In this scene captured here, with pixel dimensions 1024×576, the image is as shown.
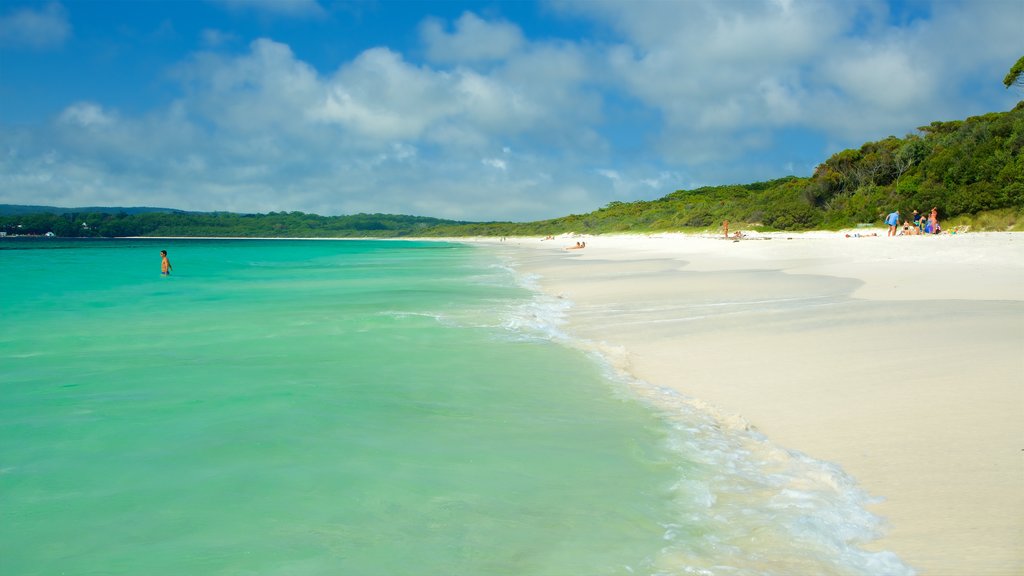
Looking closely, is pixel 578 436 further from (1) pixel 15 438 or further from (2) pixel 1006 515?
(1) pixel 15 438

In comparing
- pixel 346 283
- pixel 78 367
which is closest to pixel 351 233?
pixel 346 283

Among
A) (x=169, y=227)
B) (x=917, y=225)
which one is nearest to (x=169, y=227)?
(x=169, y=227)

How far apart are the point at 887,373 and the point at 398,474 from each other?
438cm

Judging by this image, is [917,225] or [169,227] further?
[169,227]

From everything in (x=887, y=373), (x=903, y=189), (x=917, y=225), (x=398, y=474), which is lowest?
(x=398, y=474)

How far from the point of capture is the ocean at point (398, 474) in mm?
2982

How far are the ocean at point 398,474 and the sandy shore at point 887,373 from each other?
11.6 inches

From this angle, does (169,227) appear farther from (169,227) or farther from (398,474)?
(398,474)

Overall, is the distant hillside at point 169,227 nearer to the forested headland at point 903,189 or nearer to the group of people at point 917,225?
the forested headland at point 903,189

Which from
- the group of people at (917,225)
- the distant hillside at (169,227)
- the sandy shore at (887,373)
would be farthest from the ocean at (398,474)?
the distant hillside at (169,227)

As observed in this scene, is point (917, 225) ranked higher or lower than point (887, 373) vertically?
higher

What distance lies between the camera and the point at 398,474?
3.97 m

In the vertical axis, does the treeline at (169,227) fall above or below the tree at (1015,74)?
→ below

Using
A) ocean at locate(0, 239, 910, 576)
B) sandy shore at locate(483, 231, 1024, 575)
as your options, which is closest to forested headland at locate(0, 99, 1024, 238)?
sandy shore at locate(483, 231, 1024, 575)
